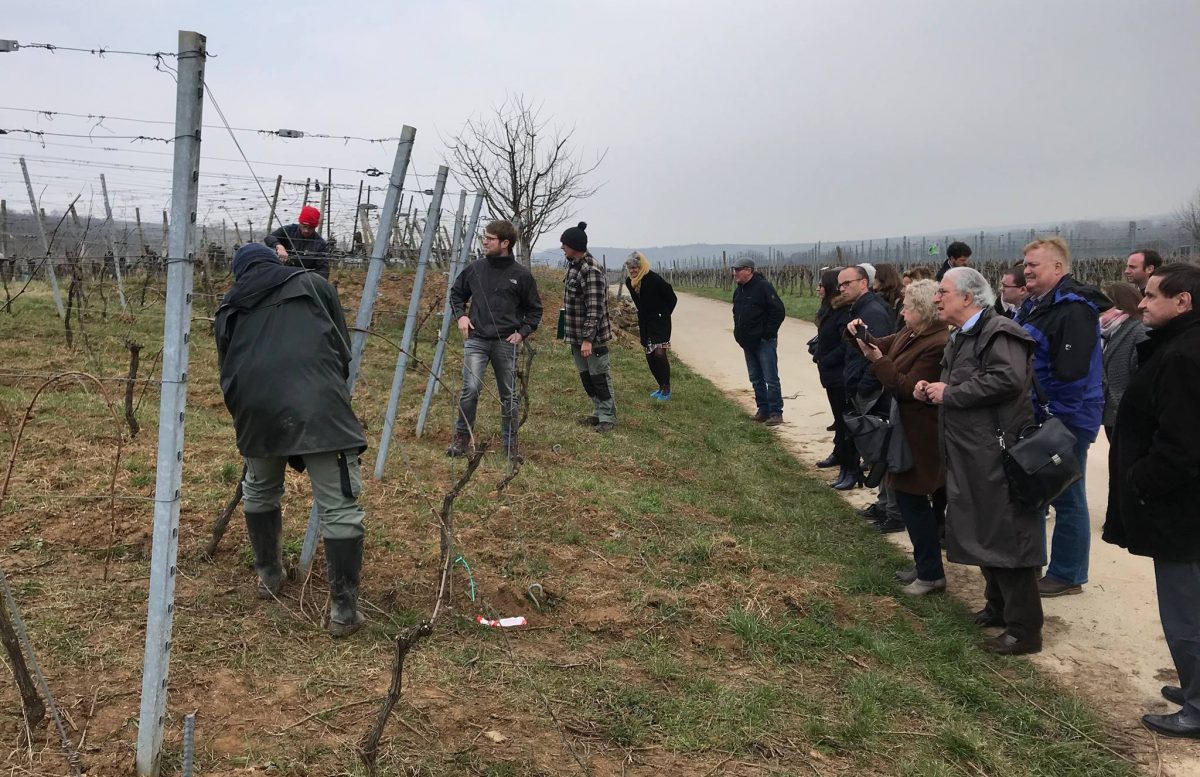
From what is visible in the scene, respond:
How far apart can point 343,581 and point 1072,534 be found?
379 cm

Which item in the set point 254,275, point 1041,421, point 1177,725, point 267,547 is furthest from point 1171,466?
point 267,547

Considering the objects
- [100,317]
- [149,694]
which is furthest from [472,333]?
[100,317]

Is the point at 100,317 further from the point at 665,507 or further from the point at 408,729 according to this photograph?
the point at 408,729

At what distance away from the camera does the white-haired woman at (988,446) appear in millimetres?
3713

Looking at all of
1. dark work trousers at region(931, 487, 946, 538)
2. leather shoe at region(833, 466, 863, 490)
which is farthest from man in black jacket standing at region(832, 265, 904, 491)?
leather shoe at region(833, 466, 863, 490)

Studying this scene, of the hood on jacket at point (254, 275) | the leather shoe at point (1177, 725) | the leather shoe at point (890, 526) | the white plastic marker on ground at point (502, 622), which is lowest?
the leather shoe at point (1177, 725)

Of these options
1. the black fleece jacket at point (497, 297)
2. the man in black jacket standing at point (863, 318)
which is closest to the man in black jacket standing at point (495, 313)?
the black fleece jacket at point (497, 297)

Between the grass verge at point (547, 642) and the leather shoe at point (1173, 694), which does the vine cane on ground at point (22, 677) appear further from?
the leather shoe at point (1173, 694)

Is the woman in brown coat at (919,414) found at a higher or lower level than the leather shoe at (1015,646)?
higher

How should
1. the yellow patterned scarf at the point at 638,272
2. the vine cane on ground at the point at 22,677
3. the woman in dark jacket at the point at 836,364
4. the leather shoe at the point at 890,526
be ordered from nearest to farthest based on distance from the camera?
the vine cane on ground at the point at 22,677, the leather shoe at the point at 890,526, the woman in dark jacket at the point at 836,364, the yellow patterned scarf at the point at 638,272

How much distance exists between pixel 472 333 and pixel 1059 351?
400 cm

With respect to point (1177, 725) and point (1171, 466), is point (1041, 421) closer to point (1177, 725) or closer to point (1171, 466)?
point (1171, 466)

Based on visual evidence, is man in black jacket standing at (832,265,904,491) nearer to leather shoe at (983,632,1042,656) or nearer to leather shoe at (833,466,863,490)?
leather shoe at (833,466,863,490)

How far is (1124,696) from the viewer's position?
3520mm
